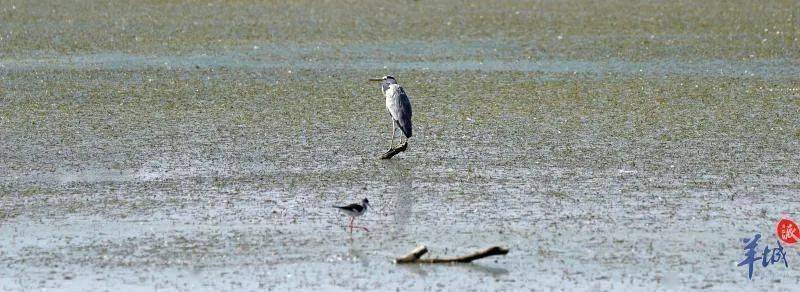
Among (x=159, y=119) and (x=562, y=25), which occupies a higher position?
(x=562, y=25)

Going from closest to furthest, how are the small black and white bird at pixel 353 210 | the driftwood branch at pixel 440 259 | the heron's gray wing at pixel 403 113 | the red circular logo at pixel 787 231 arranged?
the driftwood branch at pixel 440 259
the red circular logo at pixel 787 231
the small black and white bird at pixel 353 210
the heron's gray wing at pixel 403 113

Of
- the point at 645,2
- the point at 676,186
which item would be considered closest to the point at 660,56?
the point at 645,2

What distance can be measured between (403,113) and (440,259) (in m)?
4.28

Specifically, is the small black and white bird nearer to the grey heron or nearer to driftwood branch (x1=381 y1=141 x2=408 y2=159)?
driftwood branch (x1=381 y1=141 x2=408 y2=159)

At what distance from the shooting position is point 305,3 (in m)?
24.3

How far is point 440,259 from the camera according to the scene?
727cm

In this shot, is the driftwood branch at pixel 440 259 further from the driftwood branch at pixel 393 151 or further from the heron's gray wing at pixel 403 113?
the heron's gray wing at pixel 403 113

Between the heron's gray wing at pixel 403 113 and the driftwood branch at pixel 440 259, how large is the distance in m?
3.88

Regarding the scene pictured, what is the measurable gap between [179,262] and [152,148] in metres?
4.00

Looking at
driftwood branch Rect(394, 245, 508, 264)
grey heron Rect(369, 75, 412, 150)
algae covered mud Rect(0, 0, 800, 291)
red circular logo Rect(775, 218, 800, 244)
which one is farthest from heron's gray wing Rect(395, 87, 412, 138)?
driftwood branch Rect(394, 245, 508, 264)

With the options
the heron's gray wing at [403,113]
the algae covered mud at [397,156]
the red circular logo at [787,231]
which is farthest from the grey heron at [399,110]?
the red circular logo at [787,231]

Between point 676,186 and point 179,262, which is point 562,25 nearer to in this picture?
point 676,186

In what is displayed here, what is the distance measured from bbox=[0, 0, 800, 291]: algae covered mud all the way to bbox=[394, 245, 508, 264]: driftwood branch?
0.06 meters

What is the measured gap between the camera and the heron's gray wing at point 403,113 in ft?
36.7
